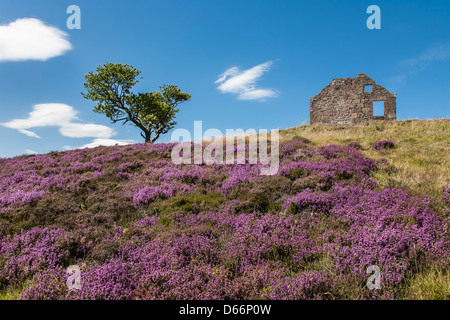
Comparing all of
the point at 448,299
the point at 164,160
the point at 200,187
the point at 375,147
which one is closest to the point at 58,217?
the point at 200,187

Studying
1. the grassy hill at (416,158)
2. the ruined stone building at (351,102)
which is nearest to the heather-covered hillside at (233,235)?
the grassy hill at (416,158)

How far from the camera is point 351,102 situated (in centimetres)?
3241

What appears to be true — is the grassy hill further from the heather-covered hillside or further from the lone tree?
the lone tree

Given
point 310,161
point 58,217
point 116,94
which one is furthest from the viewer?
point 116,94

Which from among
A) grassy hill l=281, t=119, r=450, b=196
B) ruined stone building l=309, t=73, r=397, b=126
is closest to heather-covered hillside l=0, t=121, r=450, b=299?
grassy hill l=281, t=119, r=450, b=196

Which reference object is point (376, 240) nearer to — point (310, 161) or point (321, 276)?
point (321, 276)

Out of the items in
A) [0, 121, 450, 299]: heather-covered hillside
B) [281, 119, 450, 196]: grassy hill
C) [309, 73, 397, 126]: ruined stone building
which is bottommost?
[0, 121, 450, 299]: heather-covered hillside

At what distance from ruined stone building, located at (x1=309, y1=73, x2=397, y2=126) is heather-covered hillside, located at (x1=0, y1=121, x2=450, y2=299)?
77.0 feet

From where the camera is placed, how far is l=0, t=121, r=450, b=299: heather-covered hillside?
3.85 m

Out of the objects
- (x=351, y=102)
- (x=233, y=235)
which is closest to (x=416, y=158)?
(x=233, y=235)

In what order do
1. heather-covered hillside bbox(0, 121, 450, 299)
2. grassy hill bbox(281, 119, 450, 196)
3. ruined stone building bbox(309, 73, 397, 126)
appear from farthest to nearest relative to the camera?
1. ruined stone building bbox(309, 73, 397, 126)
2. grassy hill bbox(281, 119, 450, 196)
3. heather-covered hillside bbox(0, 121, 450, 299)

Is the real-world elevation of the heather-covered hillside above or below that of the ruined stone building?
below

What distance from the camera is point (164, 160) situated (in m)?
13.5

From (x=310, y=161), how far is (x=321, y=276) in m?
7.41
